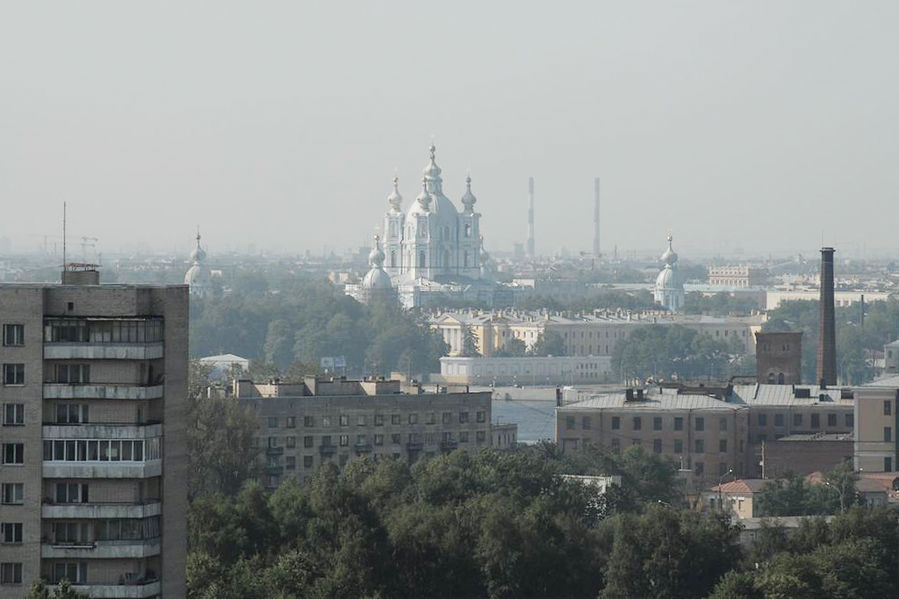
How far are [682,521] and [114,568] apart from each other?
65.0ft

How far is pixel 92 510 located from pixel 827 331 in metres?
67.4

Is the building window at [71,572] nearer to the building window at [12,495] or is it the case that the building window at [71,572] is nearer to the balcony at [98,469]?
the building window at [12,495]

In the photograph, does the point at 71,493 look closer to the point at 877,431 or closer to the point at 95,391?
the point at 95,391

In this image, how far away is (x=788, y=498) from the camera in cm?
6600

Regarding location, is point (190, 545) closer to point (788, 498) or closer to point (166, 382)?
point (166, 382)

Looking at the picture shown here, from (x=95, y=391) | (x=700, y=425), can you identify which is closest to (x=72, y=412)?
(x=95, y=391)

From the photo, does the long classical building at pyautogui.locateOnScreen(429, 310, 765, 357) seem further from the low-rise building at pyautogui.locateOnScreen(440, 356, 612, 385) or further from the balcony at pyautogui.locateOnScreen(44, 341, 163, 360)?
the balcony at pyautogui.locateOnScreen(44, 341, 163, 360)

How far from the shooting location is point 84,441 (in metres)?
34.1

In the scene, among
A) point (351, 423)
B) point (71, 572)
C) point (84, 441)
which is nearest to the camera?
point (84, 441)

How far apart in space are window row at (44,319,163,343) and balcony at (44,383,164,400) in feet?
1.66

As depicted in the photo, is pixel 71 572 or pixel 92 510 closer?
pixel 92 510

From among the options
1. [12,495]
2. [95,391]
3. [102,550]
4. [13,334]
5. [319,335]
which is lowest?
[102,550]

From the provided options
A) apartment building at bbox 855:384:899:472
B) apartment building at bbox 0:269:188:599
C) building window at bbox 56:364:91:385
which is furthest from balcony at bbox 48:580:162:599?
apartment building at bbox 855:384:899:472

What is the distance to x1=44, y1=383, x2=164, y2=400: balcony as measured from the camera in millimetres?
34128
